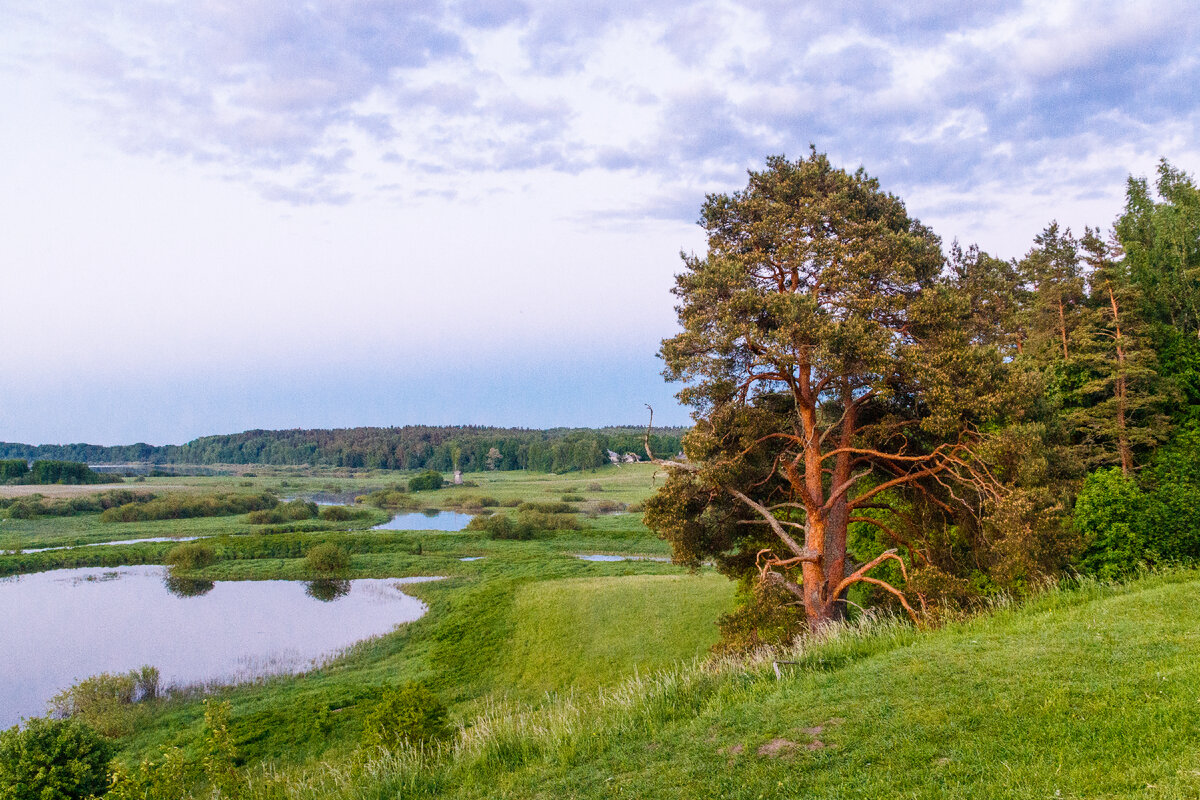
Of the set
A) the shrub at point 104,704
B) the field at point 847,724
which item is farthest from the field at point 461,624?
the shrub at point 104,704

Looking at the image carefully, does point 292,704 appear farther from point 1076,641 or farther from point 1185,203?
point 1185,203

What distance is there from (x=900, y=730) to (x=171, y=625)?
38294mm

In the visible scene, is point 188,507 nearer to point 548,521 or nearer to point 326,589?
point 548,521

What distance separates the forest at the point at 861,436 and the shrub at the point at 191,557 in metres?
42.8

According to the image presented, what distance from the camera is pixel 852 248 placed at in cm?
1744

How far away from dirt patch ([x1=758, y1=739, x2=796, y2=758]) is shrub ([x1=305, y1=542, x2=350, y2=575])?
4559cm

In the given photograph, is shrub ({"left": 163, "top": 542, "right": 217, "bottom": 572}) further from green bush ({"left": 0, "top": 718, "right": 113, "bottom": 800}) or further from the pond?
green bush ({"left": 0, "top": 718, "right": 113, "bottom": 800})

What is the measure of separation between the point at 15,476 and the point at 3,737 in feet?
431

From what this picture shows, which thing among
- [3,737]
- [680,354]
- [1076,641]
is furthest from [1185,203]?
[3,737]

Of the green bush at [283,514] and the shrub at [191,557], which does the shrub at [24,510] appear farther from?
the shrub at [191,557]

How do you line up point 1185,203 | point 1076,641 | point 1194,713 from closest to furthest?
1. point 1194,713
2. point 1076,641
3. point 1185,203

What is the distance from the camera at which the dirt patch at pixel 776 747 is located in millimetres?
7316

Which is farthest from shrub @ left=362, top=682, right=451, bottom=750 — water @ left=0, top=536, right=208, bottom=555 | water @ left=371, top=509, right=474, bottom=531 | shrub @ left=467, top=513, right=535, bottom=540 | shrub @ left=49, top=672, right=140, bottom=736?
water @ left=371, top=509, right=474, bottom=531

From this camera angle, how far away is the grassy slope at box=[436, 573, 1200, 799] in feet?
19.4
